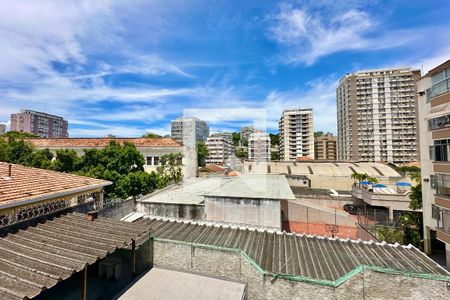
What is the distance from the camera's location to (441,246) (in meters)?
16.6

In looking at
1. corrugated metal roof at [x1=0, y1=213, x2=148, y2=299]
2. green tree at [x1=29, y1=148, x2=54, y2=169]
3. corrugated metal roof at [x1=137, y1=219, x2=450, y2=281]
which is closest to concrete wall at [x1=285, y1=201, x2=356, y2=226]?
corrugated metal roof at [x1=137, y1=219, x2=450, y2=281]

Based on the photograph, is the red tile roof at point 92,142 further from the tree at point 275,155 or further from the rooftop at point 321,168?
the tree at point 275,155

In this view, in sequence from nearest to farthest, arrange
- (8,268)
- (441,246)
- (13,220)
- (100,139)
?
(8,268), (13,220), (441,246), (100,139)

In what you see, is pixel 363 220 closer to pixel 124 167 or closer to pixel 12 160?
pixel 124 167

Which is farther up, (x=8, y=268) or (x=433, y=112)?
(x=433, y=112)

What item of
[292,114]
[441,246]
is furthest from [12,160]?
[292,114]

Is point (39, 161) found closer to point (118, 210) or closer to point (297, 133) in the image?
point (118, 210)

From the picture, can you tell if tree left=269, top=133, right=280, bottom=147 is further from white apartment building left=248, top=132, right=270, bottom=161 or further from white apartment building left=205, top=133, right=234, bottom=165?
white apartment building left=248, top=132, right=270, bottom=161

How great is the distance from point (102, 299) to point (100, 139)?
33.9 meters

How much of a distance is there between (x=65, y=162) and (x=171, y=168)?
37.1 ft

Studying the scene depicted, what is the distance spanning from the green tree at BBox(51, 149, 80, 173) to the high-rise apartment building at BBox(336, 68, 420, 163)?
70215mm

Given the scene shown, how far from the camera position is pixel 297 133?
8112 cm

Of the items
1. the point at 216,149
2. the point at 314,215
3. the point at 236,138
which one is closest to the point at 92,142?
the point at 314,215

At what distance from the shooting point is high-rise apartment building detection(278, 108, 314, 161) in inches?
3147
